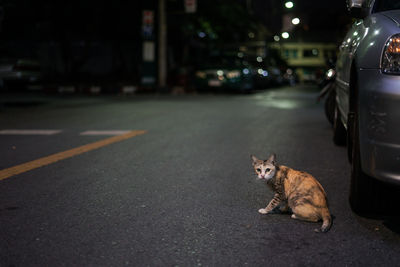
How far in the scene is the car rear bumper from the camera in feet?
10.1

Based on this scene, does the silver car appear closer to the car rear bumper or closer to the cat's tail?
the car rear bumper

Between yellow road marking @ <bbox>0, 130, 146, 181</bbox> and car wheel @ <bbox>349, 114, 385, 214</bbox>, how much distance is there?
10.8 feet

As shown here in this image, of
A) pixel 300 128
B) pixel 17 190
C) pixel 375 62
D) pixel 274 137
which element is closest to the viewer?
pixel 375 62

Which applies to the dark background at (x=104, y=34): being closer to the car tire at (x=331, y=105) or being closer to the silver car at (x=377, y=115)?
the car tire at (x=331, y=105)

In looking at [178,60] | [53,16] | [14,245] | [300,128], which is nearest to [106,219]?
[14,245]

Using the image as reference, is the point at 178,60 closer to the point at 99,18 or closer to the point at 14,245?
the point at 99,18

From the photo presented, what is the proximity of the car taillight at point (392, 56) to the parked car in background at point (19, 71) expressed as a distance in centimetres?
1669

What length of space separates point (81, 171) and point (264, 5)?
68.2 meters

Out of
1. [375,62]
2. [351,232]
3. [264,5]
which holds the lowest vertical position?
[351,232]

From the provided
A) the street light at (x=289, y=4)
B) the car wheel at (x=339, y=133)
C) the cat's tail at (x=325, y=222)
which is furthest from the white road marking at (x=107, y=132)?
the street light at (x=289, y=4)

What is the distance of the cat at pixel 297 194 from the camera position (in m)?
3.35

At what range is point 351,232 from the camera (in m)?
3.29


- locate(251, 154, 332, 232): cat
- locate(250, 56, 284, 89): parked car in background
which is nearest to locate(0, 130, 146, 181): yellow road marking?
locate(251, 154, 332, 232): cat

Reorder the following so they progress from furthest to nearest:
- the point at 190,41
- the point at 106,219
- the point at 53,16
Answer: the point at 190,41, the point at 53,16, the point at 106,219
